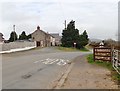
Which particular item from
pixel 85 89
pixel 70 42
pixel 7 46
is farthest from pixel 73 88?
pixel 70 42

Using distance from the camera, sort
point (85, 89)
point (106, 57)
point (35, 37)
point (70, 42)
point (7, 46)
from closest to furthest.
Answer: point (85, 89), point (106, 57), point (7, 46), point (70, 42), point (35, 37)

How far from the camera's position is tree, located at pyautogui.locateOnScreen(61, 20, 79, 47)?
90125 millimetres

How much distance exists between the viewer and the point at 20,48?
195 feet

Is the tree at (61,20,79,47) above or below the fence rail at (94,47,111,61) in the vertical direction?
above

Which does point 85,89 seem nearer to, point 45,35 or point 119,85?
point 119,85

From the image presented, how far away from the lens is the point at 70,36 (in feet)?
296

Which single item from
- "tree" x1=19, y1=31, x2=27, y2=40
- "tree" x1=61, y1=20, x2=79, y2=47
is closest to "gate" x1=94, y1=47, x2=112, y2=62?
"tree" x1=61, y1=20, x2=79, y2=47

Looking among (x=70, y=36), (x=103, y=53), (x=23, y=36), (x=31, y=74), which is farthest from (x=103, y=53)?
(x=23, y=36)

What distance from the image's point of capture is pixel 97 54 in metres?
27.5

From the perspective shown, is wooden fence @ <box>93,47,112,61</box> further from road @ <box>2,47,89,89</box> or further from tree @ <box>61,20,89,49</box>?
tree @ <box>61,20,89,49</box>

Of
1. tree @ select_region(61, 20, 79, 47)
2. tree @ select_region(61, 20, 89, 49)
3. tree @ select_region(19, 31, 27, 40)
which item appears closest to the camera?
tree @ select_region(61, 20, 79, 47)

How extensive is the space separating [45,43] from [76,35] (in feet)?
78.8

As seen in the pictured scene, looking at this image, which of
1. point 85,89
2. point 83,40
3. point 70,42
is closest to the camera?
point 85,89

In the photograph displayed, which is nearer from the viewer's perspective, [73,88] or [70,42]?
[73,88]
